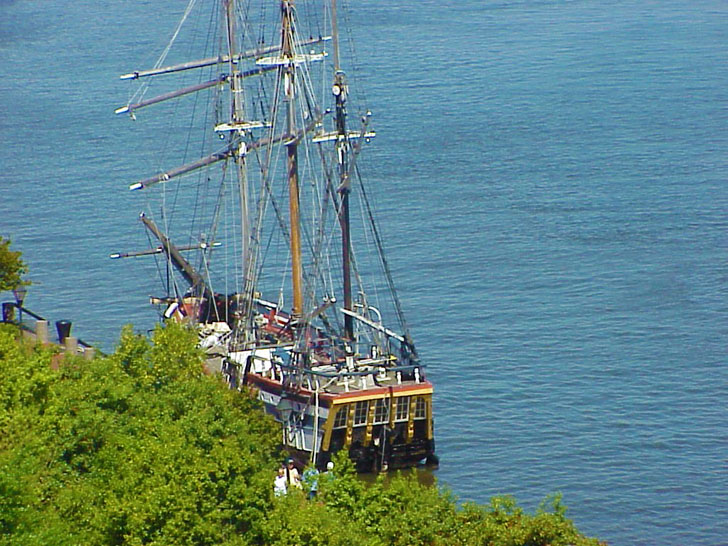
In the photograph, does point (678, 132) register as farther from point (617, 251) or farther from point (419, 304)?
point (419, 304)

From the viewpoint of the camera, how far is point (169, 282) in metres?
66.3

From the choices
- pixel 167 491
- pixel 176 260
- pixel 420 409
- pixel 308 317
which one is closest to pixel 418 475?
pixel 420 409

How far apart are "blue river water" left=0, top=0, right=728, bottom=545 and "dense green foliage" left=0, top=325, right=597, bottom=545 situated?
15.8 meters

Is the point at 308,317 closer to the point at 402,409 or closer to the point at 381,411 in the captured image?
the point at 381,411

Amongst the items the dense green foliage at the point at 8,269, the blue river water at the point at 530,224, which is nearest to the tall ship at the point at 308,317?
the blue river water at the point at 530,224

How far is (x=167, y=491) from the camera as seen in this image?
28578 mm

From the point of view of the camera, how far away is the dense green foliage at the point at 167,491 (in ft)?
92.6

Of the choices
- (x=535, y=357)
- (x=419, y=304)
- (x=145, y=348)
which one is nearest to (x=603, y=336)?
(x=535, y=357)

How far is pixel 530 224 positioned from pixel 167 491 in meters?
52.6

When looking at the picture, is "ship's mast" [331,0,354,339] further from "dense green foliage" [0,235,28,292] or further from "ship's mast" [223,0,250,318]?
"dense green foliage" [0,235,28,292]

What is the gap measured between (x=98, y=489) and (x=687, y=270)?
45.9m

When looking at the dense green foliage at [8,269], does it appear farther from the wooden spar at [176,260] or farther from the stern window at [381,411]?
the stern window at [381,411]

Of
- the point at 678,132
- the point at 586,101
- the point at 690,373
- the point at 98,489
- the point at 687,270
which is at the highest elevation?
the point at 586,101

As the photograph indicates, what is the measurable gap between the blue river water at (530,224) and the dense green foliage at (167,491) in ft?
52.0
